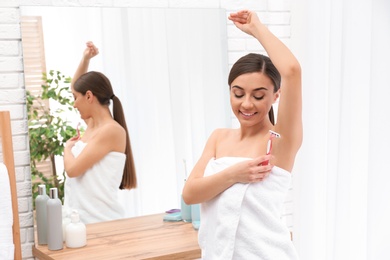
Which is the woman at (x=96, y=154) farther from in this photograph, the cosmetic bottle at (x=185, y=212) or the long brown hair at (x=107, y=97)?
the cosmetic bottle at (x=185, y=212)

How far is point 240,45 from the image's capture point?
257 cm

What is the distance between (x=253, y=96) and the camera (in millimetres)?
1670

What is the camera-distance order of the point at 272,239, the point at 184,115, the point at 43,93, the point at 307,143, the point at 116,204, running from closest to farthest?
the point at 272,239 < the point at 43,93 < the point at 116,204 < the point at 184,115 < the point at 307,143

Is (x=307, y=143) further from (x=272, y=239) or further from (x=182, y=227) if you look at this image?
(x=272, y=239)

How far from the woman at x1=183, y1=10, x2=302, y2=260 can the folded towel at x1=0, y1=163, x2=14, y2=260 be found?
2.21ft

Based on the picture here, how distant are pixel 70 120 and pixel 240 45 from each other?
819mm

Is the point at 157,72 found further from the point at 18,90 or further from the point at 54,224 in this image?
the point at 54,224

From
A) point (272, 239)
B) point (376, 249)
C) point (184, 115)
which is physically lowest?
point (376, 249)

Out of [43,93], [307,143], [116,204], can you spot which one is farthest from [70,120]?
[307,143]

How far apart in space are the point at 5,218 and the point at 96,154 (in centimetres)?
44

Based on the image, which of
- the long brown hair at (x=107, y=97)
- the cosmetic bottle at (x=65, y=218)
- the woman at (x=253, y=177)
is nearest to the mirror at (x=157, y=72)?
the long brown hair at (x=107, y=97)

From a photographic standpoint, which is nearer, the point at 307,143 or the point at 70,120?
the point at 70,120

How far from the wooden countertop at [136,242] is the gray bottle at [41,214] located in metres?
0.03

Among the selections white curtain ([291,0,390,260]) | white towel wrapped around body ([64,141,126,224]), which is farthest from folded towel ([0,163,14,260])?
white curtain ([291,0,390,260])
